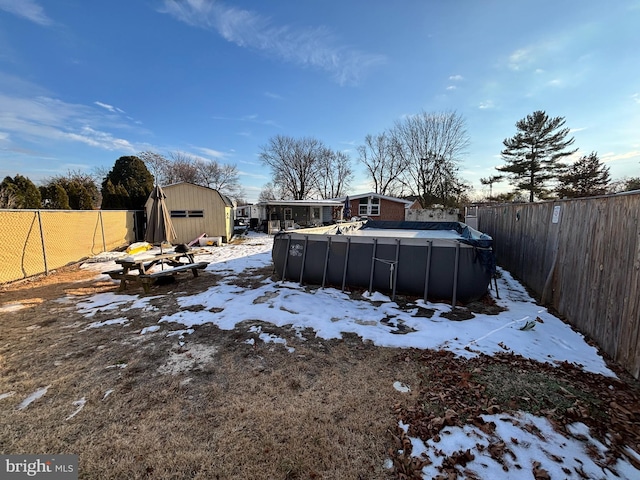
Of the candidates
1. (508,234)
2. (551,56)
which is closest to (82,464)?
(508,234)

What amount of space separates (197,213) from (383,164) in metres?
26.9

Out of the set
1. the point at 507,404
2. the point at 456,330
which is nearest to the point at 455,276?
the point at 456,330

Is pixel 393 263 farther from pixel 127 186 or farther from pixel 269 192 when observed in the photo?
pixel 269 192

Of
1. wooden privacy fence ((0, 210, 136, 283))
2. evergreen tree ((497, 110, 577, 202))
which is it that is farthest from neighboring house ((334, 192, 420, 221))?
wooden privacy fence ((0, 210, 136, 283))

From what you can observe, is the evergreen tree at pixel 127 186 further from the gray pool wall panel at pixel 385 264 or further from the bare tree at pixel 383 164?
the bare tree at pixel 383 164

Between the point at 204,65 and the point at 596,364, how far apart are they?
476 inches

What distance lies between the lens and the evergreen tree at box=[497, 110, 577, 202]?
21484 mm

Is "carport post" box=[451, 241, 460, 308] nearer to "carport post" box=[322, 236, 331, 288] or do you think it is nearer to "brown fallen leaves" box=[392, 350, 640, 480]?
"brown fallen leaves" box=[392, 350, 640, 480]

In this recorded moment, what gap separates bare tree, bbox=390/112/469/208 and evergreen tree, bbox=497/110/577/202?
4.24 metres

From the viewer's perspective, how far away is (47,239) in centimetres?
706

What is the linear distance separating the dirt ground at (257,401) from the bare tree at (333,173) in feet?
116

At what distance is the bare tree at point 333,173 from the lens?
37031 mm

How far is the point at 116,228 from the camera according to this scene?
11211 millimetres

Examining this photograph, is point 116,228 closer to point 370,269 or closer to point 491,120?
point 370,269
